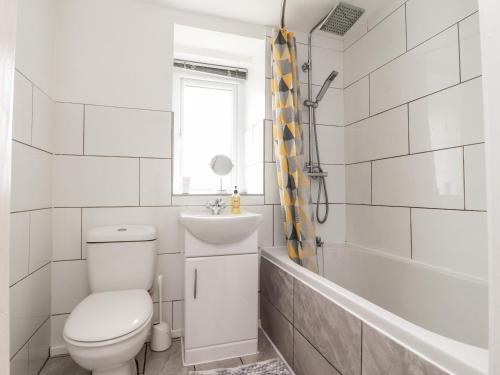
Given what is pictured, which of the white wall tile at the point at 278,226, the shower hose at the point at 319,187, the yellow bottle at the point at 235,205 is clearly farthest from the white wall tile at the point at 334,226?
the yellow bottle at the point at 235,205

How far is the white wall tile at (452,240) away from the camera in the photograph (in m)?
1.22

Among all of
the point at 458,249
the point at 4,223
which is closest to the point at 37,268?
the point at 4,223

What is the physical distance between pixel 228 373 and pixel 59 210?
1344 millimetres

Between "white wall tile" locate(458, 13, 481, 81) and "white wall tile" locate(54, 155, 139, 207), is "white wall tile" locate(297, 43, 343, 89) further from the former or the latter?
"white wall tile" locate(54, 155, 139, 207)

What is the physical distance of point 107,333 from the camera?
1056mm

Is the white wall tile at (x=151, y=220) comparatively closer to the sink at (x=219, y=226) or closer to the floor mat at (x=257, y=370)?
the sink at (x=219, y=226)

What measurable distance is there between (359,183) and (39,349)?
7.33 ft

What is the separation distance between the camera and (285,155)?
1.76 metres

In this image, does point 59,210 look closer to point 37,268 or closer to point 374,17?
point 37,268

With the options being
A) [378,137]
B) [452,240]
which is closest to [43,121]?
[378,137]

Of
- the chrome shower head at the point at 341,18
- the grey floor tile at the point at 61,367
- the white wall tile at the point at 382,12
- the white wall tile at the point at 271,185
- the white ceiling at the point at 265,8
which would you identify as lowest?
the grey floor tile at the point at 61,367

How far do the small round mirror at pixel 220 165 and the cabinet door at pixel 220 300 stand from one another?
2.11ft

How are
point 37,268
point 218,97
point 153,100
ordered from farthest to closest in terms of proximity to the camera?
point 218,97 < point 153,100 < point 37,268

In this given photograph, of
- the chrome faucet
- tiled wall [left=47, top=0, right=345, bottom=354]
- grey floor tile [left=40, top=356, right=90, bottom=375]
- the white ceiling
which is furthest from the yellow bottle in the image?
the white ceiling
